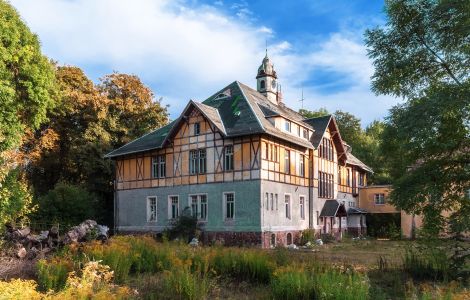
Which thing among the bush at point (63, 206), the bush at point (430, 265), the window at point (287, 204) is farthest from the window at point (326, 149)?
the bush at point (430, 265)

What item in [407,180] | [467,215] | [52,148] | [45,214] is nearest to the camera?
[467,215]

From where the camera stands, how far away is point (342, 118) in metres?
53.8

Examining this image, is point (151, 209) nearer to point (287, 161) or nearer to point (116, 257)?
point (287, 161)

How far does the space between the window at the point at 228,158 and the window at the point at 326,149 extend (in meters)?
9.47

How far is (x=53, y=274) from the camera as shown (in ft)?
33.7

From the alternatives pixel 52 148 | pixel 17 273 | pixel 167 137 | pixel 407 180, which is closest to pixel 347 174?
pixel 167 137

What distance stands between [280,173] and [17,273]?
19.6 m

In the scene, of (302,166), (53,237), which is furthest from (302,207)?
(53,237)

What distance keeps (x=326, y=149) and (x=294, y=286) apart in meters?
28.2

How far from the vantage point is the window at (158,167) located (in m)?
32.1

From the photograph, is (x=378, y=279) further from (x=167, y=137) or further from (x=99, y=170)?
(x=99, y=170)

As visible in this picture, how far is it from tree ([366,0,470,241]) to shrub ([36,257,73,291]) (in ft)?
29.6

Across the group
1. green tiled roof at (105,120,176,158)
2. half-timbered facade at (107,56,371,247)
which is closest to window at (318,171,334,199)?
half-timbered facade at (107,56,371,247)

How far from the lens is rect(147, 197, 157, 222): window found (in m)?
32.3
